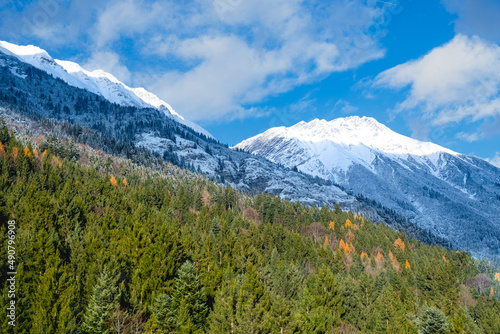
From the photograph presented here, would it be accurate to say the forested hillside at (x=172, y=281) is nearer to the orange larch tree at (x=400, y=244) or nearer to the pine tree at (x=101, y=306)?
the pine tree at (x=101, y=306)

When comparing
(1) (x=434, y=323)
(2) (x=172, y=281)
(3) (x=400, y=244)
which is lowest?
(1) (x=434, y=323)

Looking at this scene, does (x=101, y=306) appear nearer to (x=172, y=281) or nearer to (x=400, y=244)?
(x=172, y=281)

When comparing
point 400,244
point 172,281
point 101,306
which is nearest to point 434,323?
point 172,281

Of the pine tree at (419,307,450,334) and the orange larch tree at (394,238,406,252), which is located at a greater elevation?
the orange larch tree at (394,238,406,252)

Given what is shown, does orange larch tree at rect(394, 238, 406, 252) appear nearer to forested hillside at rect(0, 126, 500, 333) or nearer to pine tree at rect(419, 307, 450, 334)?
forested hillside at rect(0, 126, 500, 333)

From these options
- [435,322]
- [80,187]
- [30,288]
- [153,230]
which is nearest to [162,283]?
[153,230]

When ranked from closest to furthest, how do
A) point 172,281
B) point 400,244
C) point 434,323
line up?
point 172,281
point 434,323
point 400,244

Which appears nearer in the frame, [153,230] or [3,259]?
[3,259]

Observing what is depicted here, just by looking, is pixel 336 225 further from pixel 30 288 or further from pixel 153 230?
pixel 30 288

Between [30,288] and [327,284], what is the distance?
4541cm

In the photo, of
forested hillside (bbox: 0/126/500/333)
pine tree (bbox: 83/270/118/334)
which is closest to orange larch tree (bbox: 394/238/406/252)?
forested hillside (bbox: 0/126/500/333)

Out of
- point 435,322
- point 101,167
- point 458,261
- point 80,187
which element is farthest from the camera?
point 101,167

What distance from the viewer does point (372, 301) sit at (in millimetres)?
71062

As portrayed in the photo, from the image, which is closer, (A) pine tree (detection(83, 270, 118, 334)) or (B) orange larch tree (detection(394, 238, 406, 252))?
(A) pine tree (detection(83, 270, 118, 334))
